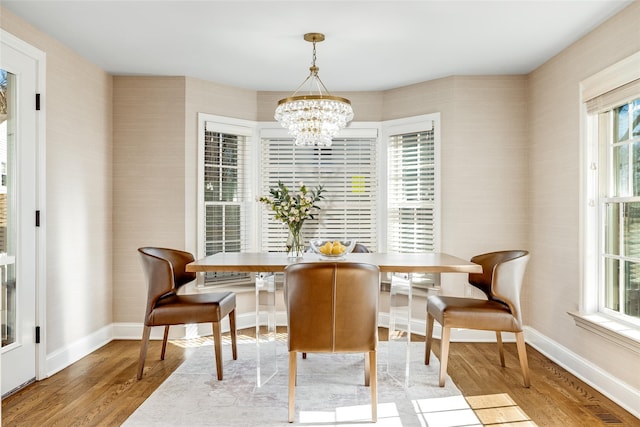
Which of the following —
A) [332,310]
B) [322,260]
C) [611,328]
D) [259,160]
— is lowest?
[611,328]

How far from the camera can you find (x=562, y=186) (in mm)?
3943

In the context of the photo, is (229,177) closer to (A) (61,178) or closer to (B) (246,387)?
(A) (61,178)

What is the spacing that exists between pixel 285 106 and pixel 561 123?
2296 mm

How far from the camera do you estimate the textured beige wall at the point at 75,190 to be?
145 inches

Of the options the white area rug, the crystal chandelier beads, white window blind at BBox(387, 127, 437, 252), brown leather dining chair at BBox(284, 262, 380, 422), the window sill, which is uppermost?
the crystal chandelier beads

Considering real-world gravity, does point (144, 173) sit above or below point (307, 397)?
above

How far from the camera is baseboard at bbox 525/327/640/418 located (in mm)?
2941

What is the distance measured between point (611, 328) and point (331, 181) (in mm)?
3047

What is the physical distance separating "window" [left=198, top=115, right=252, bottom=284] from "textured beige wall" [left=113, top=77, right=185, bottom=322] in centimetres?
27

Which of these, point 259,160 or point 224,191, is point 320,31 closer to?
point 259,160

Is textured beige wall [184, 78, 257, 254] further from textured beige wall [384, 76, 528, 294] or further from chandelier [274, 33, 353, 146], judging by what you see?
textured beige wall [384, 76, 528, 294]

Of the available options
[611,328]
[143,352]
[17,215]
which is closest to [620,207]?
[611,328]

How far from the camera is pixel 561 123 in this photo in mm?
3965

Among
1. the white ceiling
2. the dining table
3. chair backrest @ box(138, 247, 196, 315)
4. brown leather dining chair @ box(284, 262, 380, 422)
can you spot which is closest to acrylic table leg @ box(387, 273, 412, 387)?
the dining table
